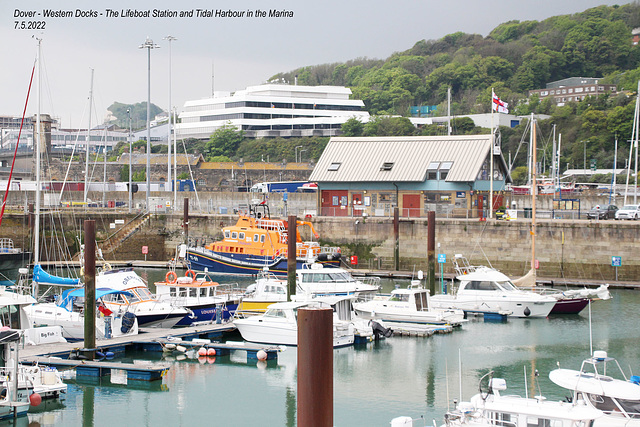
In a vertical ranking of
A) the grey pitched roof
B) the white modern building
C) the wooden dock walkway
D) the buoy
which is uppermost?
the white modern building

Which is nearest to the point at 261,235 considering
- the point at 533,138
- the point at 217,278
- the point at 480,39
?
the point at 217,278

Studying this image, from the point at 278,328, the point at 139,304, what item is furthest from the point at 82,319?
the point at 278,328

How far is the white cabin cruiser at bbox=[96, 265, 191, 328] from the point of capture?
24683 millimetres

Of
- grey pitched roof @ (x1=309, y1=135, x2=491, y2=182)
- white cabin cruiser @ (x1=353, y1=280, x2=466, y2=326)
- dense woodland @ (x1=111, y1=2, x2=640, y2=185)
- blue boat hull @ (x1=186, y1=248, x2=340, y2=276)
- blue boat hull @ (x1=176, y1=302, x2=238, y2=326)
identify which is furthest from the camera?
dense woodland @ (x1=111, y1=2, x2=640, y2=185)

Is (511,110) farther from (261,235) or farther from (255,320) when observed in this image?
(255,320)

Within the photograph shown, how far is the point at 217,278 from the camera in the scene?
4028cm

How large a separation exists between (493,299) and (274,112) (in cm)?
8221

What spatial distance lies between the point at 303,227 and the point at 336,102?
237ft

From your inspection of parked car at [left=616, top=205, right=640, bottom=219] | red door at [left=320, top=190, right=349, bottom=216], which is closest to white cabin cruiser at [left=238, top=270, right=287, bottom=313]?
red door at [left=320, top=190, right=349, bottom=216]

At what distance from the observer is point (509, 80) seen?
132 m

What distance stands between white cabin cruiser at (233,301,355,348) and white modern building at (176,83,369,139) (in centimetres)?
7933

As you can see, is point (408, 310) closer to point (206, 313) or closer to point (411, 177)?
point (206, 313)

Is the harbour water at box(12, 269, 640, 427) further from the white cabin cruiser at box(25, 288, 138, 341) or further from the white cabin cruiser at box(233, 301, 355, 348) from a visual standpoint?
the white cabin cruiser at box(25, 288, 138, 341)

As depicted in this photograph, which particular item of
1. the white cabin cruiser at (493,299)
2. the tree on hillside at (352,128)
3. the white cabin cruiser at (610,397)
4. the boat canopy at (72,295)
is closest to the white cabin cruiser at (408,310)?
the white cabin cruiser at (493,299)
